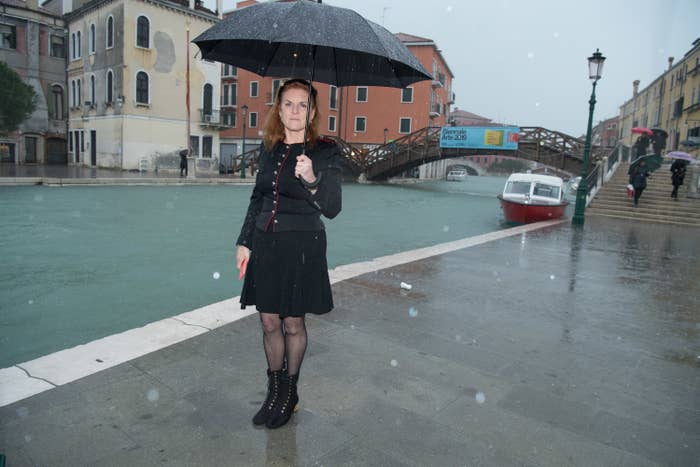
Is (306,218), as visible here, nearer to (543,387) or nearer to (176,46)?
(543,387)

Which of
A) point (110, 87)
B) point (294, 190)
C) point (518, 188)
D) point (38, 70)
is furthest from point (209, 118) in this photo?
point (294, 190)

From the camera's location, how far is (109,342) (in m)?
3.59

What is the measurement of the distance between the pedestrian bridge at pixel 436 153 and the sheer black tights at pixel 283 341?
2845cm

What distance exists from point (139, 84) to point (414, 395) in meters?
30.1

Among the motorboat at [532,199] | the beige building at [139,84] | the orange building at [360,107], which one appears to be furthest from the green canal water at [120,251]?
the orange building at [360,107]

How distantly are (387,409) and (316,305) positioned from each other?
2.42 feet

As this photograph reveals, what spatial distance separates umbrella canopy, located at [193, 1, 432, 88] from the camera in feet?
8.96

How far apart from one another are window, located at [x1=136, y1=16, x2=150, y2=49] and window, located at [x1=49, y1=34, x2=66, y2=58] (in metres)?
9.02

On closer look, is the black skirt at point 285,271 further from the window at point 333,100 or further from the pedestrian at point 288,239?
the window at point 333,100

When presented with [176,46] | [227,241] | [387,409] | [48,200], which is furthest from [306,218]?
[176,46]

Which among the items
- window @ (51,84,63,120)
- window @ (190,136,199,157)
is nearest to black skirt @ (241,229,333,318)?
window @ (190,136,199,157)

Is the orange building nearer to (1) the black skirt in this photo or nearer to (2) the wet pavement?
(2) the wet pavement

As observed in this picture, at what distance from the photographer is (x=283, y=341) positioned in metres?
2.78

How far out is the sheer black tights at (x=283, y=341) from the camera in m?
2.73
